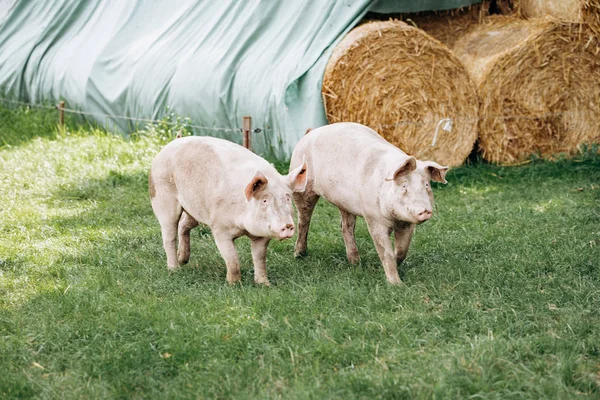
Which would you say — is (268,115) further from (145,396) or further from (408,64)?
(145,396)

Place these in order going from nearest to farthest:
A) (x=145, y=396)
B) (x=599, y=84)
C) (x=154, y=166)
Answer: (x=145, y=396) < (x=154, y=166) < (x=599, y=84)

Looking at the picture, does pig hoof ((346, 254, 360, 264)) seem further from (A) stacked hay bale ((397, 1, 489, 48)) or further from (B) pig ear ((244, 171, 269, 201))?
(A) stacked hay bale ((397, 1, 489, 48))

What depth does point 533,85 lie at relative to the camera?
416 inches

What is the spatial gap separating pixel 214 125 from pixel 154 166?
436cm

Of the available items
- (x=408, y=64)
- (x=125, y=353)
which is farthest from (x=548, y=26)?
(x=125, y=353)

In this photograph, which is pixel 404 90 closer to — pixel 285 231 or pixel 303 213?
pixel 303 213

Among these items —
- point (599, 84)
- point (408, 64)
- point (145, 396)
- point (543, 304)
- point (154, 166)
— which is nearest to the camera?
point (145, 396)

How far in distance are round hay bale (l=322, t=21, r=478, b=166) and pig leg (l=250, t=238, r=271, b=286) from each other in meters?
3.65

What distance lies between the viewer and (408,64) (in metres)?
9.95

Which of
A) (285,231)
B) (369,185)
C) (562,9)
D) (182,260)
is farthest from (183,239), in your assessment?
(562,9)

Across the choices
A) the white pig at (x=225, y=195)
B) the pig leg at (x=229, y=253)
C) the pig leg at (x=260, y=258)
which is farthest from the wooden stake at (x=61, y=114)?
the pig leg at (x=260, y=258)

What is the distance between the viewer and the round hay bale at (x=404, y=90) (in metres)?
9.66

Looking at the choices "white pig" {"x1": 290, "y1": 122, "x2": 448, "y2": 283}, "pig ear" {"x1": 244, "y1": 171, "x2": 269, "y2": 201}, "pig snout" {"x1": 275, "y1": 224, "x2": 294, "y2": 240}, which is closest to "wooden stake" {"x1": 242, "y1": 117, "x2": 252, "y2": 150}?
"white pig" {"x1": 290, "y1": 122, "x2": 448, "y2": 283}

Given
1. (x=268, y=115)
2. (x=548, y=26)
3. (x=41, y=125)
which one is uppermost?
(x=548, y=26)
